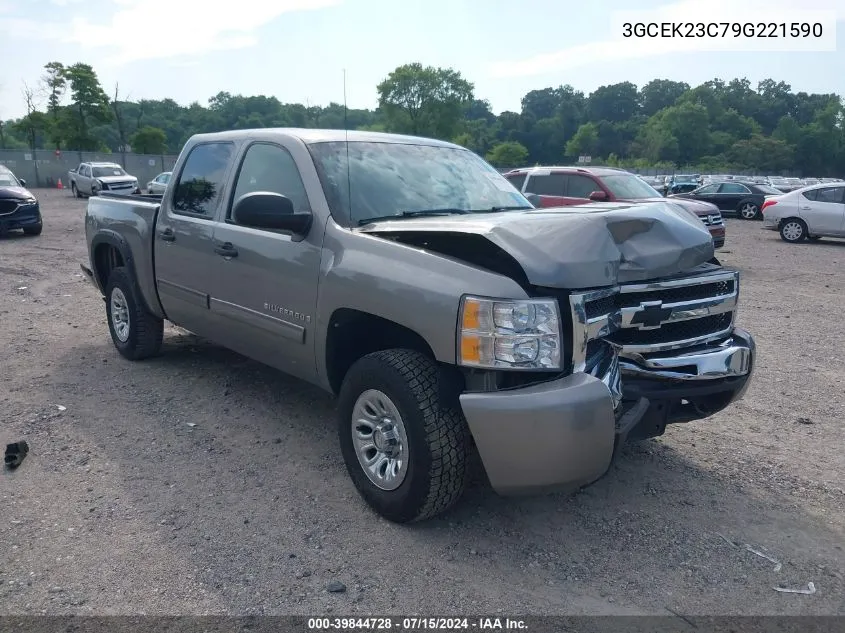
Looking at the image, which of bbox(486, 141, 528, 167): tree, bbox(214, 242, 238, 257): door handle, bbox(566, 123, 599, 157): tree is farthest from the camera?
bbox(566, 123, 599, 157): tree

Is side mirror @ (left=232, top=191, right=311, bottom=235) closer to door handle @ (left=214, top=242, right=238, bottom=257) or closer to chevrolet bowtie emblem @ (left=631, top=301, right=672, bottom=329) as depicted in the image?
door handle @ (left=214, top=242, right=238, bottom=257)

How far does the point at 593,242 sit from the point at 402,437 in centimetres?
126

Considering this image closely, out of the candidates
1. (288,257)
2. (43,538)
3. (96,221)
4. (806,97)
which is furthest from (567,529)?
(806,97)

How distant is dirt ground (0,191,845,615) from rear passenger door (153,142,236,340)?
694 mm

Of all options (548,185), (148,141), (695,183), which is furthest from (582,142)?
(548,185)

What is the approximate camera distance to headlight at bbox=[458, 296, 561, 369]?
297 centimetres

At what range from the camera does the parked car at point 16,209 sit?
15633 mm

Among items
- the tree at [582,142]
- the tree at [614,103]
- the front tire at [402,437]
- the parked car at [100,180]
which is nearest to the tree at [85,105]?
the parked car at [100,180]

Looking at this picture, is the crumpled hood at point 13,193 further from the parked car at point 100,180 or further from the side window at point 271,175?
the parked car at point 100,180

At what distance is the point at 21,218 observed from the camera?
627 inches

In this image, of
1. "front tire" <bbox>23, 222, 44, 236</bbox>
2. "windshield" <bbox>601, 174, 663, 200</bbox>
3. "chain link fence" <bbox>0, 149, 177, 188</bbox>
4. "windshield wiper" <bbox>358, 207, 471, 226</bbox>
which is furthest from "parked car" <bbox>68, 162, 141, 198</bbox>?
"windshield wiper" <bbox>358, 207, 471, 226</bbox>

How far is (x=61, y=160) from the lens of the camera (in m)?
45.3

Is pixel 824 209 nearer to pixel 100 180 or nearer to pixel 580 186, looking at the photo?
pixel 580 186

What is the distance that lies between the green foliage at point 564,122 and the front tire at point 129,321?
39.6 meters
